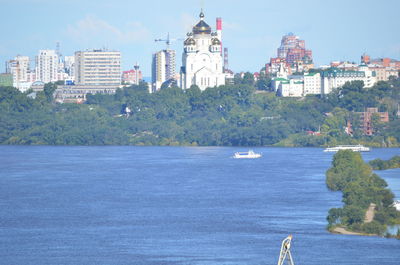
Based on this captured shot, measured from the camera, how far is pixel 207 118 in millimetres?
102375

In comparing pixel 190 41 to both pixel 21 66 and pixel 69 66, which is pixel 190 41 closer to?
pixel 21 66

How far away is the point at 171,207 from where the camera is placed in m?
45.8

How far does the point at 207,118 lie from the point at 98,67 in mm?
44189

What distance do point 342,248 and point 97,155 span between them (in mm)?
46254

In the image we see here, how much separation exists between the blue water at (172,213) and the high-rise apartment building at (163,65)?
8465 centimetres

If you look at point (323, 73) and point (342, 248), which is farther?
point (323, 73)

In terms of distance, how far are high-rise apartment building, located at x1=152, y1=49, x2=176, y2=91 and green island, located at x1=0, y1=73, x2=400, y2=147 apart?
43.7m

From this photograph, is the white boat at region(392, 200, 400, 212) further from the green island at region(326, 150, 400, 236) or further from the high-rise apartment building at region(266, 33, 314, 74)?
the high-rise apartment building at region(266, 33, 314, 74)

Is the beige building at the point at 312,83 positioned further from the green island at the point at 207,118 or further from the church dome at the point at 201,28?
the church dome at the point at 201,28

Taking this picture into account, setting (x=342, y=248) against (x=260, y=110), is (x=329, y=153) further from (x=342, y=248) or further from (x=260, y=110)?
(x=342, y=248)

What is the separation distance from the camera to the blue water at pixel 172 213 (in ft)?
114

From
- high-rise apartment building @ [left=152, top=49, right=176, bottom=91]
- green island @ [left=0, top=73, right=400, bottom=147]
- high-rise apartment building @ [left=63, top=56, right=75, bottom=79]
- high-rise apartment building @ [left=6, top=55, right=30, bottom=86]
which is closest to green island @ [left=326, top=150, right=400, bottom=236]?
green island @ [left=0, top=73, right=400, bottom=147]

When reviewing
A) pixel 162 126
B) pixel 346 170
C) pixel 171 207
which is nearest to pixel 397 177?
pixel 346 170

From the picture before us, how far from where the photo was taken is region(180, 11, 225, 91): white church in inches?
4395
